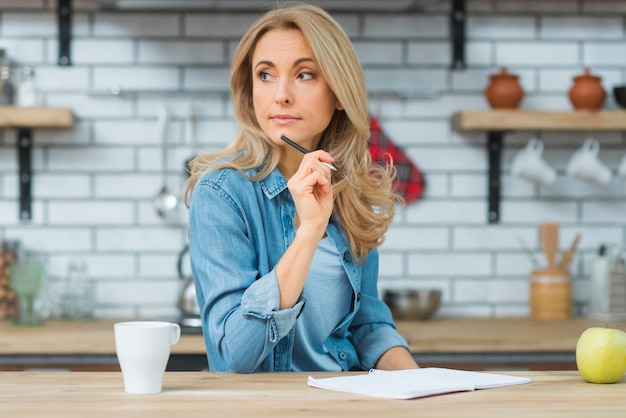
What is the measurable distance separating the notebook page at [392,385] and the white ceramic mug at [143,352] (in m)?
0.28

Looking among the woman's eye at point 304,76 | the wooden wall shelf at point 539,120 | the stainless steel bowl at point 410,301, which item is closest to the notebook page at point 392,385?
the woman's eye at point 304,76

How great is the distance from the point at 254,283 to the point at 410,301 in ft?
5.89

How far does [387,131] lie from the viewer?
12.5ft

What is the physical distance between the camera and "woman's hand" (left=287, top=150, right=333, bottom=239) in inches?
69.8

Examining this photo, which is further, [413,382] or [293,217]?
[293,217]

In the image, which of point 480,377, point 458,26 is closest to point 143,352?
point 480,377

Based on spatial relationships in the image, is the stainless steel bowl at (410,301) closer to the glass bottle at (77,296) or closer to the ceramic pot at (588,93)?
the ceramic pot at (588,93)

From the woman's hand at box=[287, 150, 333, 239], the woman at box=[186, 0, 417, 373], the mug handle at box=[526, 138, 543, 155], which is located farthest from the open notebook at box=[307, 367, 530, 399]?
the mug handle at box=[526, 138, 543, 155]

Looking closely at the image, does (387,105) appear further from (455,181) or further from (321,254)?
(321,254)

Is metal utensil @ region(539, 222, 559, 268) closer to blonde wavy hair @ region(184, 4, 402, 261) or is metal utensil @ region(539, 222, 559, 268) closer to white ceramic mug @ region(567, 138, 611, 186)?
white ceramic mug @ region(567, 138, 611, 186)

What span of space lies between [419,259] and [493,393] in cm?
223

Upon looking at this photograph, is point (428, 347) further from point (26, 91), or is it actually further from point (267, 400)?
point (26, 91)

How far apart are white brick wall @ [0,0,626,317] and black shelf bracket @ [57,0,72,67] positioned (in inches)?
1.2

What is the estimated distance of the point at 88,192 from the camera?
375 centimetres
